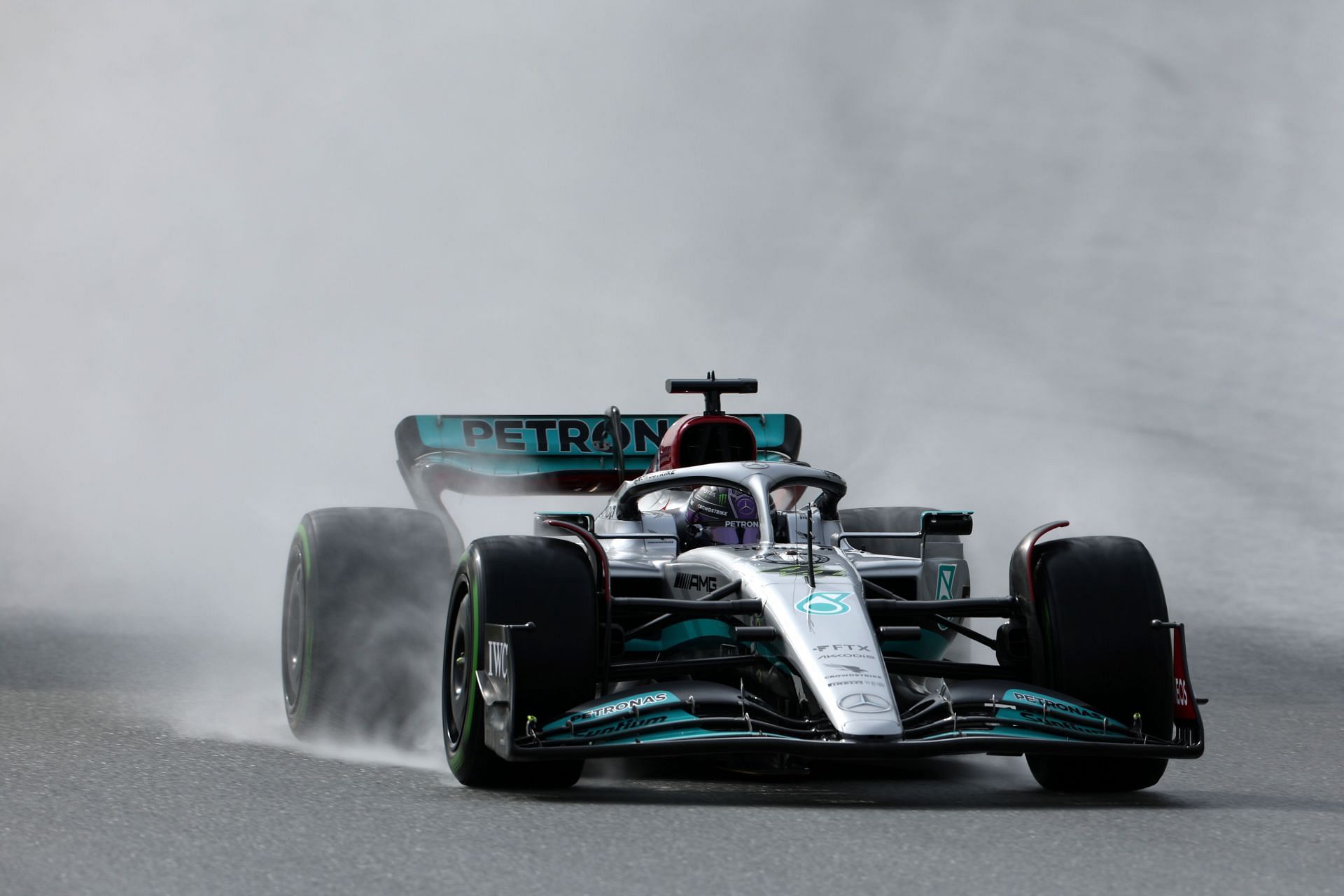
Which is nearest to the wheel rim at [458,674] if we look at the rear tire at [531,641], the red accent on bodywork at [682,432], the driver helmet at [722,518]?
the rear tire at [531,641]

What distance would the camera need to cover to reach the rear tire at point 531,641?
6211mm

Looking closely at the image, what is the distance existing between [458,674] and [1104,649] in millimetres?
2387

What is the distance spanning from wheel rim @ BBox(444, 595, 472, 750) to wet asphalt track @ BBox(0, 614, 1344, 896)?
8.6 inches

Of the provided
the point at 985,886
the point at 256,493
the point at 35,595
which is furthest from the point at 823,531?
the point at 256,493

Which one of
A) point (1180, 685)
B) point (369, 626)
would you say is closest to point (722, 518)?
point (369, 626)

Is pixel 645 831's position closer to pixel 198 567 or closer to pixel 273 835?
pixel 273 835

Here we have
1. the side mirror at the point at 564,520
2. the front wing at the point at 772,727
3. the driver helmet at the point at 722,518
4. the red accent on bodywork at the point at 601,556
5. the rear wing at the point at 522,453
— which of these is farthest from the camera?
the rear wing at the point at 522,453

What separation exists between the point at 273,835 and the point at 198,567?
14.8 m

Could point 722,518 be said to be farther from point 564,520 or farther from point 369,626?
point 369,626

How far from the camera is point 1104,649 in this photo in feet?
22.0

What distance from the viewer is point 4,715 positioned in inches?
340

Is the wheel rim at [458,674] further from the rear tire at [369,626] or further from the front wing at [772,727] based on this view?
the rear tire at [369,626]

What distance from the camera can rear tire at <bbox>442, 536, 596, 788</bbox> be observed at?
245 inches

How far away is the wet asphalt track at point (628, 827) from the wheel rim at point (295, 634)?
39 cm
